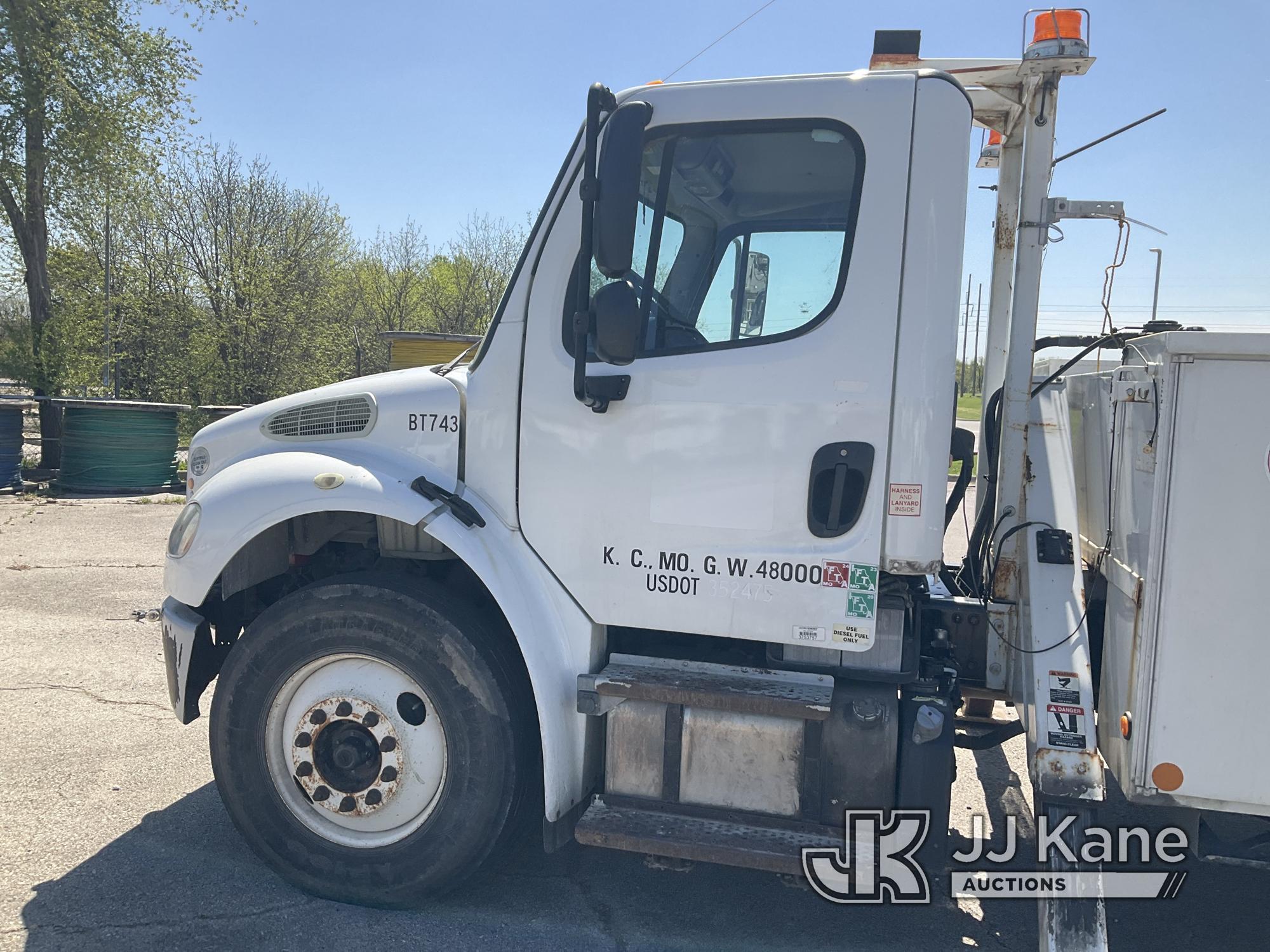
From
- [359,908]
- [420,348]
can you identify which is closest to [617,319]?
[359,908]

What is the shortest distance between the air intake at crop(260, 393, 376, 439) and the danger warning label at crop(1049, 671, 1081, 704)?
8.60 feet

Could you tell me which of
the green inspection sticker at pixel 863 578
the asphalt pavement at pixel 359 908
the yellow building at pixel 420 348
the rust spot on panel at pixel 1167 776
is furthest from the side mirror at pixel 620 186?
the yellow building at pixel 420 348

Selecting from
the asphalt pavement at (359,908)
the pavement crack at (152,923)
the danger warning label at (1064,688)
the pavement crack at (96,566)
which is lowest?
the pavement crack at (152,923)

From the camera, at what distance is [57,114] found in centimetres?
1521

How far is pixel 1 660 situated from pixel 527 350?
488cm

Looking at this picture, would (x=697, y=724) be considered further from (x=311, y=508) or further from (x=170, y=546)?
(x=170, y=546)

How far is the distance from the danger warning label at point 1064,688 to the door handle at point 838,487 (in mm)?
883

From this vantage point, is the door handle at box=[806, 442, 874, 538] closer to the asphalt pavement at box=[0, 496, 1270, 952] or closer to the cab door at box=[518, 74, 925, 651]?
the cab door at box=[518, 74, 925, 651]

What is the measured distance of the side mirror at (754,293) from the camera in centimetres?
317

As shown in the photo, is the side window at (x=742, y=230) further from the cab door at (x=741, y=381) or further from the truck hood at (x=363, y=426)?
the truck hood at (x=363, y=426)

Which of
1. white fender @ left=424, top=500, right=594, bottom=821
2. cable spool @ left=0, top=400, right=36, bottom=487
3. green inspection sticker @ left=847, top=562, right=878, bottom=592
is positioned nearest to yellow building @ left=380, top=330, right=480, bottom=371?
cable spool @ left=0, top=400, right=36, bottom=487

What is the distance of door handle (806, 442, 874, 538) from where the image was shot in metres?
2.99

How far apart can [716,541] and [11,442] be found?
1348 centimetres

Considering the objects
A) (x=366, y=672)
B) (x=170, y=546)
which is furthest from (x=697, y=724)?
(x=170, y=546)
